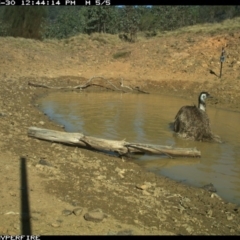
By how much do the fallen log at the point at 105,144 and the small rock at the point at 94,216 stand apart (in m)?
2.81

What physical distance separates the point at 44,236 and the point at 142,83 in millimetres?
15900

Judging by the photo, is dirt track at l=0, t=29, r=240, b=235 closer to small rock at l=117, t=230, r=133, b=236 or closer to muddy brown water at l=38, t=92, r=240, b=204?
small rock at l=117, t=230, r=133, b=236

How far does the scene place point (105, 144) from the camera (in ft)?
24.0

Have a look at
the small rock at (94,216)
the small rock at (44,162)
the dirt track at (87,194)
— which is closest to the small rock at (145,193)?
the dirt track at (87,194)

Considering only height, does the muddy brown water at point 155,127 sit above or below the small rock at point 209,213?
above

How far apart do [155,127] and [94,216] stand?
21.8 ft

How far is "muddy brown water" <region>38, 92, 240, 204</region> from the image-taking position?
6978mm

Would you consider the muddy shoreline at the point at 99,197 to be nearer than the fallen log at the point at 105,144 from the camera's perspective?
Yes

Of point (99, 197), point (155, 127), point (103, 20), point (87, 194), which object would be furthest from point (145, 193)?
point (103, 20)

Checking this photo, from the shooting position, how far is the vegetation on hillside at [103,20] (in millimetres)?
30031

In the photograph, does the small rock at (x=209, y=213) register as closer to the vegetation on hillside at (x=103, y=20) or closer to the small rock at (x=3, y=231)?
the small rock at (x=3, y=231)

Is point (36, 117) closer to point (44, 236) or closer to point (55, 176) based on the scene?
point (55, 176)

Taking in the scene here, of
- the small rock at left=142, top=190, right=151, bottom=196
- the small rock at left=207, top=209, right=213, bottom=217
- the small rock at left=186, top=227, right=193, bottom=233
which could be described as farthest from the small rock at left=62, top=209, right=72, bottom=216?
the small rock at left=207, top=209, right=213, bottom=217

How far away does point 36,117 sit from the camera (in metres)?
10.1
